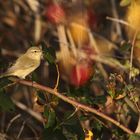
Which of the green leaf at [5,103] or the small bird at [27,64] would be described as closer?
the green leaf at [5,103]

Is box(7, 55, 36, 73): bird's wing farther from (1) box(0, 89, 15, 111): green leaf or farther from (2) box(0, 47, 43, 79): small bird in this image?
(1) box(0, 89, 15, 111): green leaf

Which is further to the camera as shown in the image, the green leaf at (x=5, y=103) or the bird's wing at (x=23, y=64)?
the bird's wing at (x=23, y=64)

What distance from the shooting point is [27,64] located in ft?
14.4

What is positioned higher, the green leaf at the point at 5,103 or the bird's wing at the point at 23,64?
the green leaf at the point at 5,103

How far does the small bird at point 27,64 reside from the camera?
4176mm

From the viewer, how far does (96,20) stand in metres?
5.69

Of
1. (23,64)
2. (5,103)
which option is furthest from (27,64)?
(5,103)

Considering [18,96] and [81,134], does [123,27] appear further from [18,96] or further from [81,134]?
[81,134]

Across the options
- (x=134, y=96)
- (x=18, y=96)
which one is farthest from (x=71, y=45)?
(x=134, y=96)

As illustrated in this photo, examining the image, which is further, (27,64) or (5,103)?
(27,64)

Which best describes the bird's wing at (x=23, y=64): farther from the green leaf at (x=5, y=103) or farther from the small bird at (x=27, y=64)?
the green leaf at (x=5, y=103)

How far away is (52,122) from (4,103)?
278mm

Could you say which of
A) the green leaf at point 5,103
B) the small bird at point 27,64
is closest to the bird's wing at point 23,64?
the small bird at point 27,64

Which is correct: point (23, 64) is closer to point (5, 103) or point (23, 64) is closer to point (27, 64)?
point (27, 64)
